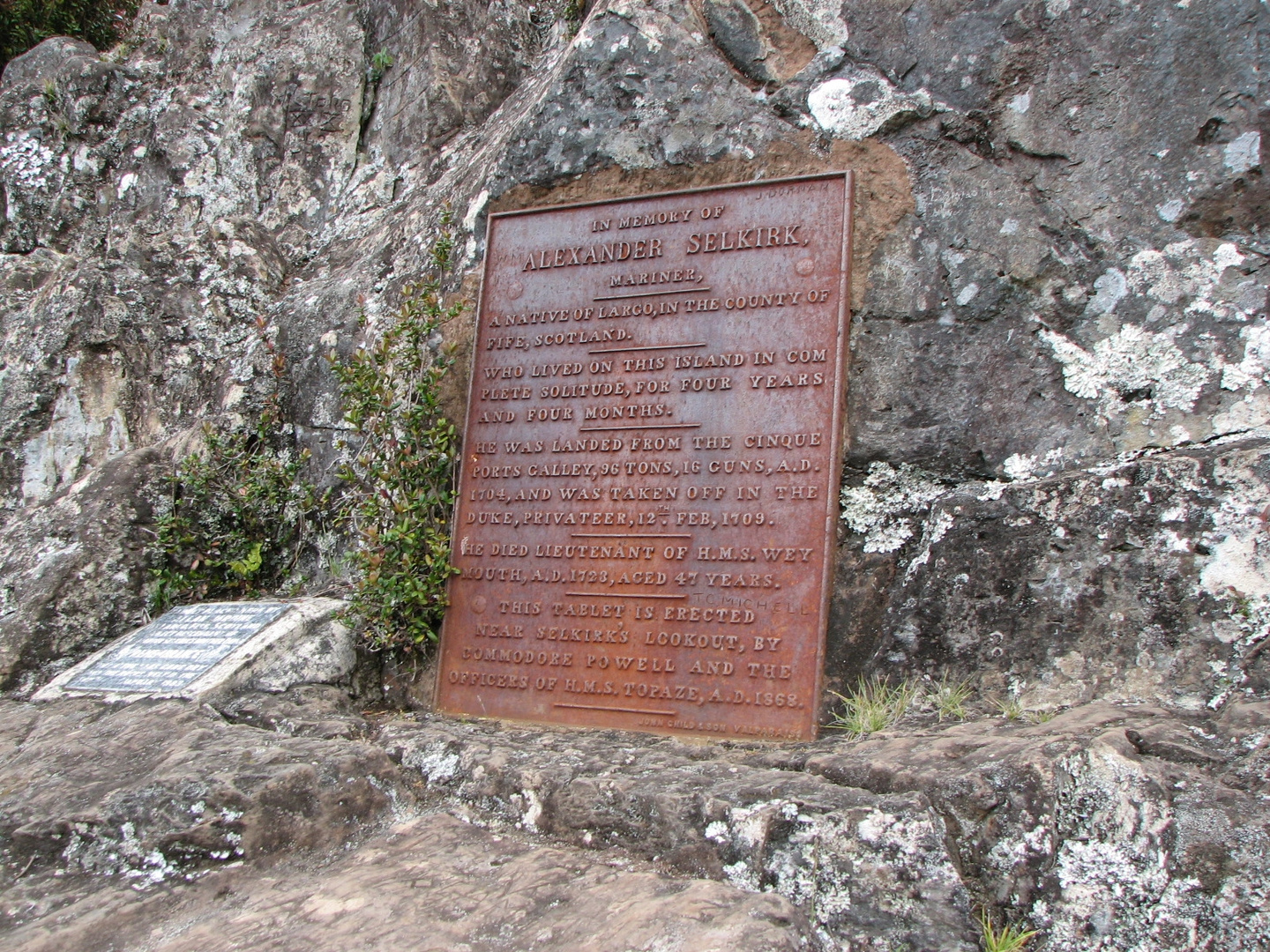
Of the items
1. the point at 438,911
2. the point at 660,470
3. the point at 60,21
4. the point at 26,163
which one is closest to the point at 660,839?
the point at 438,911

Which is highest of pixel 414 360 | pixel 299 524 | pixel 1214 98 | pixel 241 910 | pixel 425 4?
pixel 425 4

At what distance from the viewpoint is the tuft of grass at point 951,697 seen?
2.80m

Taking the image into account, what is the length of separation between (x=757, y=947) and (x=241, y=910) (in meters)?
1.19

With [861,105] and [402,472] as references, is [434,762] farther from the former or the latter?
[861,105]

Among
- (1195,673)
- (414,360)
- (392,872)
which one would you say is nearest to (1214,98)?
(1195,673)

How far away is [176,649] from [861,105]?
3179mm

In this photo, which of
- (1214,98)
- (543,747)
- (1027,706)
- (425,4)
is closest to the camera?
(1027,706)

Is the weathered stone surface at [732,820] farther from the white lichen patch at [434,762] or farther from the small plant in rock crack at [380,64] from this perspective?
the small plant in rock crack at [380,64]

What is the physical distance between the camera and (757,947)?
194 centimetres

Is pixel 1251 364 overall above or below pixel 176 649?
above

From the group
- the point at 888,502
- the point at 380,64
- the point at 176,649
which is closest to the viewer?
the point at 888,502

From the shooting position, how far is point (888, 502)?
326 cm

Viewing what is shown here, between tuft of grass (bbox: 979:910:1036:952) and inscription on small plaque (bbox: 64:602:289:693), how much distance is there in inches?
99.0

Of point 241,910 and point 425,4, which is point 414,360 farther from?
point 425,4
